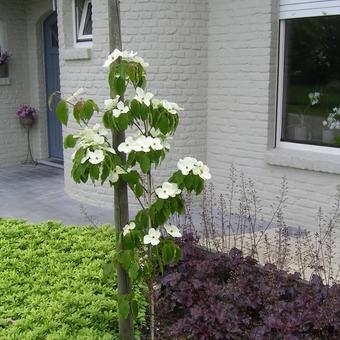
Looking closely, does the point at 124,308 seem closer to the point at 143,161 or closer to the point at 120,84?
the point at 143,161

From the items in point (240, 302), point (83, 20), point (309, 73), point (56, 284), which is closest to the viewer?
point (240, 302)

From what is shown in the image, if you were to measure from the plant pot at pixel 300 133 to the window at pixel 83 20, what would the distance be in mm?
3005

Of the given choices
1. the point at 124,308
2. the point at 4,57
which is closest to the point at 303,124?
the point at 124,308

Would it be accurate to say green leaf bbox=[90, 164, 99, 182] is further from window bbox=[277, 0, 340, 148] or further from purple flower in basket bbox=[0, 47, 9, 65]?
purple flower in basket bbox=[0, 47, 9, 65]

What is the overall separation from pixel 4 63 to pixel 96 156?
314 inches

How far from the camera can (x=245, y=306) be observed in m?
3.42

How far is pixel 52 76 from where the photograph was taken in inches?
399

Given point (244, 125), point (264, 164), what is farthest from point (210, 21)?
point (264, 164)

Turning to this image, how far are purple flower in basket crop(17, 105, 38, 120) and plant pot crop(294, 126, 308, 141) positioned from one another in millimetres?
5573

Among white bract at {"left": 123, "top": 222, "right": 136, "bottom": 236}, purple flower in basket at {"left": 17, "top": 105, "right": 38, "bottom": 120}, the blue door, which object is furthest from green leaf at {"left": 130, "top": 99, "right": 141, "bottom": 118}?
purple flower in basket at {"left": 17, "top": 105, "right": 38, "bottom": 120}

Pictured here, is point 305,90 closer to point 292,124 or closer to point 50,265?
point 292,124

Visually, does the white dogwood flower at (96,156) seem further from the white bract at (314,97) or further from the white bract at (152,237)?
the white bract at (314,97)

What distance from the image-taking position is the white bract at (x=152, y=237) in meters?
2.80

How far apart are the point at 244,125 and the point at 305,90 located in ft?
2.64
